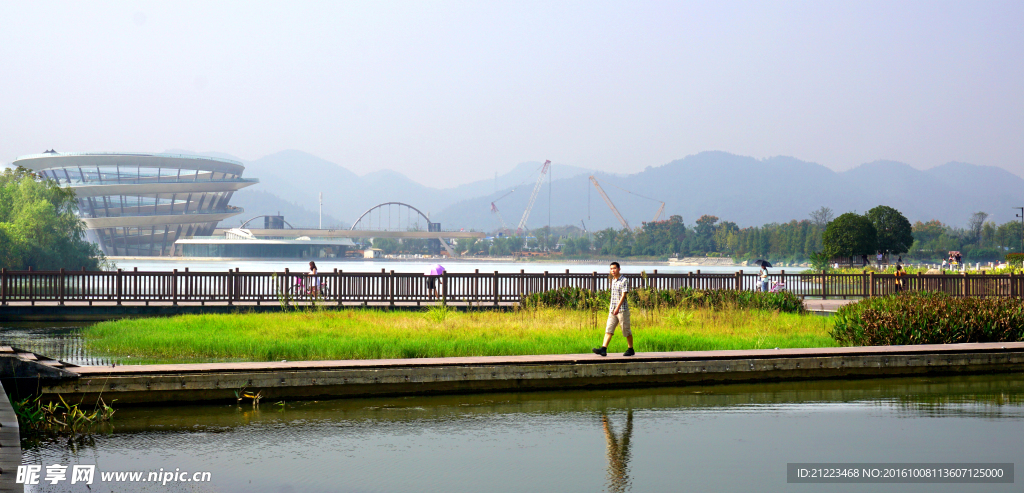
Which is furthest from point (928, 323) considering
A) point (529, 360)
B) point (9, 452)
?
point (9, 452)

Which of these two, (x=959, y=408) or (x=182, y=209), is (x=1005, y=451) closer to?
(x=959, y=408)

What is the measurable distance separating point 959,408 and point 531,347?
21.9 ft

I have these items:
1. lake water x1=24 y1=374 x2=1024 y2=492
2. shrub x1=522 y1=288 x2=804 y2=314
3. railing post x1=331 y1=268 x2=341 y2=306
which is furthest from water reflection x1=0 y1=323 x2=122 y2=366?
shrub x1=522 y1=288 x2=804 y2=314

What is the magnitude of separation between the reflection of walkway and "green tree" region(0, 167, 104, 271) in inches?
1772

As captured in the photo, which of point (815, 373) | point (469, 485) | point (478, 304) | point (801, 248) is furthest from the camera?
point (801, 248)

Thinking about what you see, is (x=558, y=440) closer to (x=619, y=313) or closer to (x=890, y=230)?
(x=619, y=313)

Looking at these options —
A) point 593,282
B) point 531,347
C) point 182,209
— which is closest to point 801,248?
point 182,209

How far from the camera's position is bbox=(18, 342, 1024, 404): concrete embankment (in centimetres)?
1045

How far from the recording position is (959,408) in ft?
34.7

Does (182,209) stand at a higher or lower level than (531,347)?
higher

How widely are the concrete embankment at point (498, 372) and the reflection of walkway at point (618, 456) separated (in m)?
2.03

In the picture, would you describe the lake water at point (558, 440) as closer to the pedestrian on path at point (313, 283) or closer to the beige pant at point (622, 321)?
the beige pant at point (622, 321)

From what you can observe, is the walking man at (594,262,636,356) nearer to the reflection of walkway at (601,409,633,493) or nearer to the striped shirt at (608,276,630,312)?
the striped shirt at (608,276,630,312)

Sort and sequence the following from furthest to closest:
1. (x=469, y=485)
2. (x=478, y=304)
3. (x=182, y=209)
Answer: (x=182, y=209)
(x=478, y=304)
(x=469, y=485)
